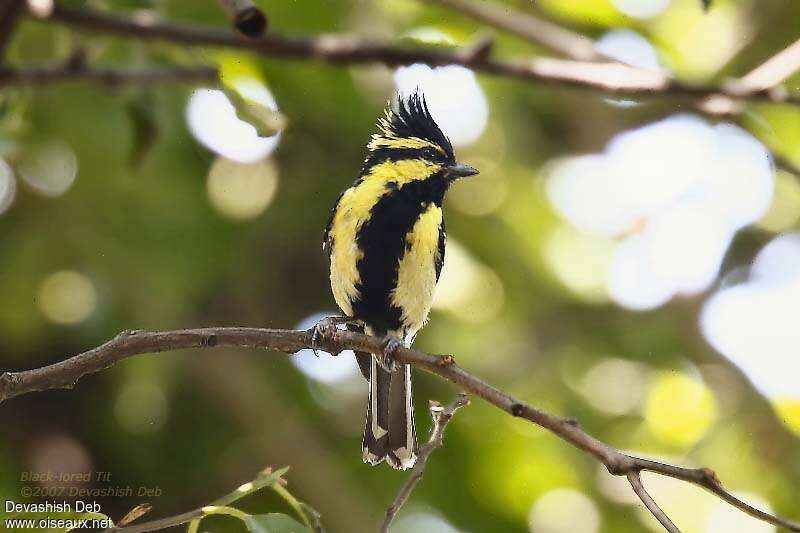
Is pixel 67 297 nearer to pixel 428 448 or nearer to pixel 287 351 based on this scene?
pixel 287 351

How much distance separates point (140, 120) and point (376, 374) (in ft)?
4.42

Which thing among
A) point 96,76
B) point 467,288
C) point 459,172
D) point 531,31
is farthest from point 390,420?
point 96,76

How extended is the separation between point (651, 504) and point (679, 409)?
3.38 metres

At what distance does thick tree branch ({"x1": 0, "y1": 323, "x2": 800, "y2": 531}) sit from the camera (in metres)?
1.76

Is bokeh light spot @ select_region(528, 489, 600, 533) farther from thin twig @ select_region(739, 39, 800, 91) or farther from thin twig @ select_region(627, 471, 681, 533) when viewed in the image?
thin twig @ select_region(739, 39, 800, 91)

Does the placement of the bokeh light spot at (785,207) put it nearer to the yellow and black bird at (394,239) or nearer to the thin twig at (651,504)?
the yellow and black bird at (394,239)

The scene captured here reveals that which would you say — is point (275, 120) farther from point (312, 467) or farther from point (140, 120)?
point (312, 467)

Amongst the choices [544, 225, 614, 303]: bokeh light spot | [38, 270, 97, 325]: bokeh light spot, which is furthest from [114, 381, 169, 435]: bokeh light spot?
[544, 225, 614, 303]: bokeh light spot

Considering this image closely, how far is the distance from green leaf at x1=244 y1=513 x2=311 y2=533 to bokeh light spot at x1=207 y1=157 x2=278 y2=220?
2615mm

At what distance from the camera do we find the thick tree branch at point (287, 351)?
1765 millimetres

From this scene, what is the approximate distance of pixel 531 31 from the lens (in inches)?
92.2

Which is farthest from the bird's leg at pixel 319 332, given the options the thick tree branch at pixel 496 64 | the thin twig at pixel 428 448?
the thick tree branch at pixel 496 64

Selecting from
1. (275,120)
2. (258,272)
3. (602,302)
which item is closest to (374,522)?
(258,272)

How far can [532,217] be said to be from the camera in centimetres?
518
